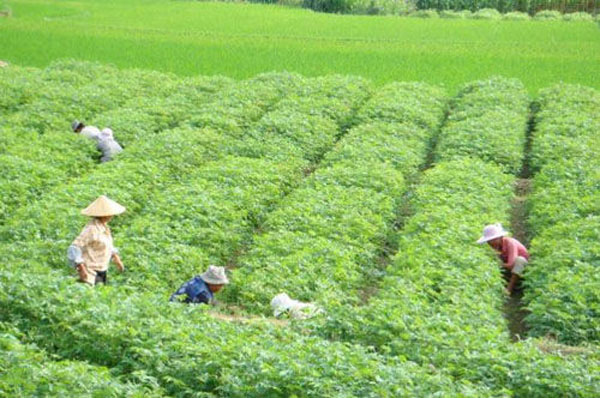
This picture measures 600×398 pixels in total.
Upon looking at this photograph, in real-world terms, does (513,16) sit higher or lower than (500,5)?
higher

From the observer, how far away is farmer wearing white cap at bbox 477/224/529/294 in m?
15.2

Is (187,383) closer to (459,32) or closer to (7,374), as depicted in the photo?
(7,374)

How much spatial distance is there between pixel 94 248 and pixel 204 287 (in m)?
1.82

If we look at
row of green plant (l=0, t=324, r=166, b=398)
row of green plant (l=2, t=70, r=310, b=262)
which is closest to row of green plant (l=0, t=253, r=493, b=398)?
row of green plant (l=0, t=324, r=166, b=398)

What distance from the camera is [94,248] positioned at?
1370 centimetres

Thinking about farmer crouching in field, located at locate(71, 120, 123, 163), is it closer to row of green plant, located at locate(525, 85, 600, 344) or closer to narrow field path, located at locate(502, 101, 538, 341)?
narrow field path, located at locate(502, 101, 538, 341)

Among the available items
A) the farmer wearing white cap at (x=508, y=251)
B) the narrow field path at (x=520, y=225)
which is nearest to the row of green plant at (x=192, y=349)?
the narrow field path at (x=520, y=225)

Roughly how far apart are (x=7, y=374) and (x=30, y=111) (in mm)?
15876

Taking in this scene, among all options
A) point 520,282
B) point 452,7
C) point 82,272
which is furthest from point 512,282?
point 452,7

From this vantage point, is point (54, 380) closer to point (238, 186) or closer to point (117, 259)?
point (117, 259)

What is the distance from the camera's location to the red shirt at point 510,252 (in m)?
15.3

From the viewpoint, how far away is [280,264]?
48.1ft

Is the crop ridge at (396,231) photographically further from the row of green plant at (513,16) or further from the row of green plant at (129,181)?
the row of green plant at (513,16)

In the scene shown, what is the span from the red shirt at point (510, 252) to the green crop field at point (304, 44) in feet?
55.4
